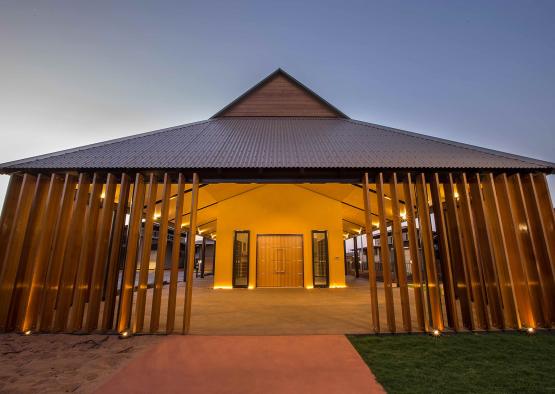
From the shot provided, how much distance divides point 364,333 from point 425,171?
3482 millimetres

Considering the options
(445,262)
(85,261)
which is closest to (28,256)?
(85,261)

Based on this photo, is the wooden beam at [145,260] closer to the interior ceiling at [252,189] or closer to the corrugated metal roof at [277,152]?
the corrugated metal roof at [277,152]

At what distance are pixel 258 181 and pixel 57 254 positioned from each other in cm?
423

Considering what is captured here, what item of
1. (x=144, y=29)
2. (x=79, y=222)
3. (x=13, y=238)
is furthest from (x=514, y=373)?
(x=144, y=29)

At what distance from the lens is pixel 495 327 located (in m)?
4.97

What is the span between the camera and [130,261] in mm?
5031

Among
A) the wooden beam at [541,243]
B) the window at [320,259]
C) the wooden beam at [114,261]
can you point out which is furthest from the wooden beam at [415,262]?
the window at [320,259]

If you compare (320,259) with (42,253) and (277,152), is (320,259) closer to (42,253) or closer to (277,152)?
(277,152)

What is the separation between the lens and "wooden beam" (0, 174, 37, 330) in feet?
16.0

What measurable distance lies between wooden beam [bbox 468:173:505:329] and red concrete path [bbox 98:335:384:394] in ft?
10.3

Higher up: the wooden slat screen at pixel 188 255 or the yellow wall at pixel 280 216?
the yellow wall at pixel 280 216

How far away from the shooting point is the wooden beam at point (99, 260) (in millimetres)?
4773

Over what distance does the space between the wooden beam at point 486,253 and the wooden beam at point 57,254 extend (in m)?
8.40

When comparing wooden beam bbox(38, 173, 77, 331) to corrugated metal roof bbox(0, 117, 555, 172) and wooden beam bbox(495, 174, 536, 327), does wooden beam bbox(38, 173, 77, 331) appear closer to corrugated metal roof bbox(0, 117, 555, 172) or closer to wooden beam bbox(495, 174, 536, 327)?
corrugated metal roof bbox(0, 117, 555, 172)
